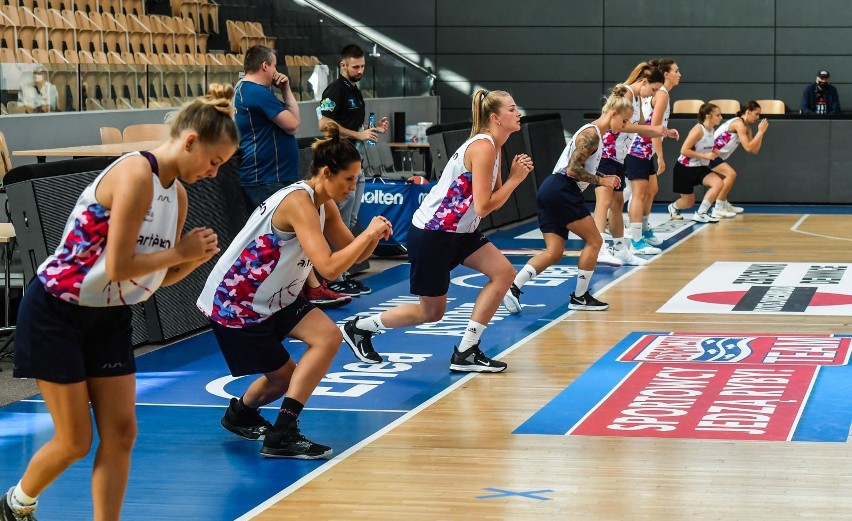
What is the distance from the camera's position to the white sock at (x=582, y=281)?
9.80 m

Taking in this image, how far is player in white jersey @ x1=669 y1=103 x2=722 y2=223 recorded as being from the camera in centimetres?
1555

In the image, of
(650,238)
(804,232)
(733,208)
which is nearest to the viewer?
(650,238)

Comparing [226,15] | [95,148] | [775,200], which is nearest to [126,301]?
[95,148]

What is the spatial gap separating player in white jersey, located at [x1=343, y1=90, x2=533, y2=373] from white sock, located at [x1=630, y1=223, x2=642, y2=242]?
5.52 meters

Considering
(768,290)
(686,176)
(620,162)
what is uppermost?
(620,162)

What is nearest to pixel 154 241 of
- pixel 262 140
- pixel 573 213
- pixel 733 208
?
pixel 262 140

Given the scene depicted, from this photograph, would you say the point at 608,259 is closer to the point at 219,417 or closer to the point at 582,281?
the point at 582,281

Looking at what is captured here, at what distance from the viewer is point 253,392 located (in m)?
6.10

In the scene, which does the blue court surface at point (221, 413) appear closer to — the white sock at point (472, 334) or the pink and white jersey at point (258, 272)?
the white sock at point (472, 334)

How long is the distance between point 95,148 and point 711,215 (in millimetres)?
8349

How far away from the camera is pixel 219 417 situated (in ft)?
22.0

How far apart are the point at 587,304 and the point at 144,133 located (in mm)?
4573

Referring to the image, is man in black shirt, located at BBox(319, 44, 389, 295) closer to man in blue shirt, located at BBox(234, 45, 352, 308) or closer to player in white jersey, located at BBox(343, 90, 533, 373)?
man in blue shirt, located at BBox(234, 45, 352, 308)

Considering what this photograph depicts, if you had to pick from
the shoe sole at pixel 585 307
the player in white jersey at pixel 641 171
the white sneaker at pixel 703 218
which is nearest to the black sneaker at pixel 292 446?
the shoe sole at pixel 585 307
